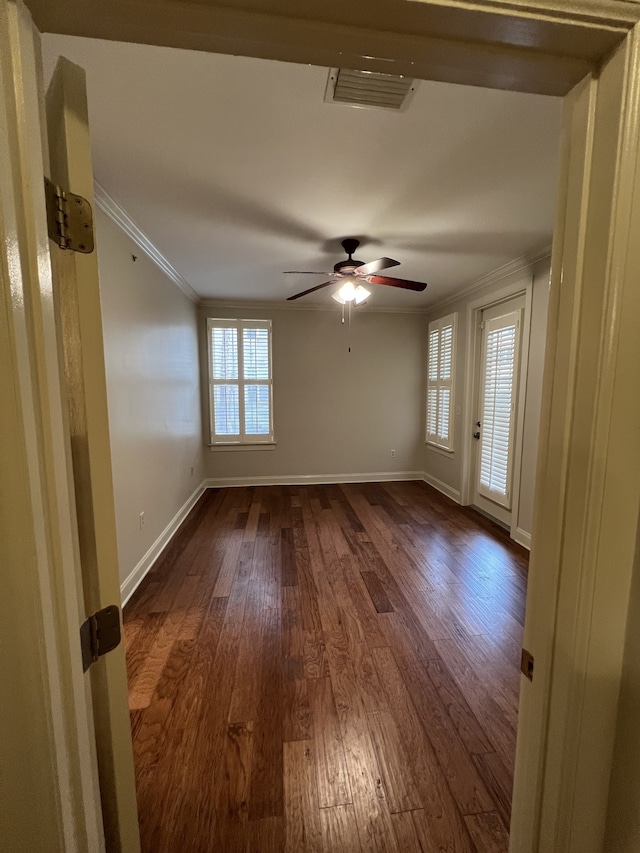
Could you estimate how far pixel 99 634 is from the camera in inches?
23.8

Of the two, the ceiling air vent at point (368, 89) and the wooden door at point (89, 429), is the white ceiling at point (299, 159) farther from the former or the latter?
the wooden door at point (89, 429)

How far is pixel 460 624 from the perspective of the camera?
82.9 inches

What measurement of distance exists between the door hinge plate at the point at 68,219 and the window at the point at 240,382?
4.17m

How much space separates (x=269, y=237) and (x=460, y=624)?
290 centimetres

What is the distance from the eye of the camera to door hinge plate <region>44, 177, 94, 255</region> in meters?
0.53

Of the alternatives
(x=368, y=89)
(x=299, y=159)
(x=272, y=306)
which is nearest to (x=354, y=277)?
(x=299, y=159)

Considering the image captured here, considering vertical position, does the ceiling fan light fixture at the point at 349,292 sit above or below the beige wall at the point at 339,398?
above

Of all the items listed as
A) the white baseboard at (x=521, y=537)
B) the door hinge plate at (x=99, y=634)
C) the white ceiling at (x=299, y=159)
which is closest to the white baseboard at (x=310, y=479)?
the white baseboard at (x=521, y=537)

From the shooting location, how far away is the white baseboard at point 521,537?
120 inches

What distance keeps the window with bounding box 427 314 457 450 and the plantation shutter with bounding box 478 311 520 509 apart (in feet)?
2.07

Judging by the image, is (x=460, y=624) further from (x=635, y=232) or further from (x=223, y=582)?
(x=635, y=232)

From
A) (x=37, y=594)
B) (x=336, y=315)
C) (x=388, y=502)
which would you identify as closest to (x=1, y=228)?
(x=37, y=594)

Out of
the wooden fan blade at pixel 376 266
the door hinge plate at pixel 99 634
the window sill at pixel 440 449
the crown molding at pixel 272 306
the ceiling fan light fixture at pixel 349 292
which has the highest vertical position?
the crown molding at pixel 272 306

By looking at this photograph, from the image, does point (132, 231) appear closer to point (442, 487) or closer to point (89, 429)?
point (89, 429)
